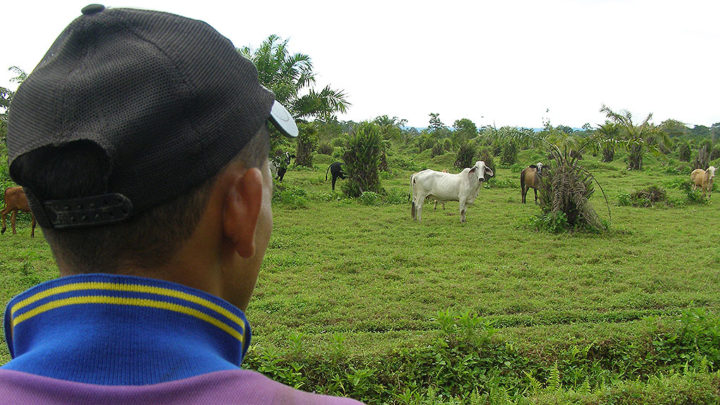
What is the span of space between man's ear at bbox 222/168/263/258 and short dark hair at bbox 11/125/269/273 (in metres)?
0.04

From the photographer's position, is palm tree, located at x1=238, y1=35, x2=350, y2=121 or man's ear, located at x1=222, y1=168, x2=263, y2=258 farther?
palm tree, located at x1=238, y1=35, x2=350, y2=121

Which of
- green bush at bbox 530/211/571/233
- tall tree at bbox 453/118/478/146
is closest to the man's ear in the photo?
green bush at bbox 530/211/571/233

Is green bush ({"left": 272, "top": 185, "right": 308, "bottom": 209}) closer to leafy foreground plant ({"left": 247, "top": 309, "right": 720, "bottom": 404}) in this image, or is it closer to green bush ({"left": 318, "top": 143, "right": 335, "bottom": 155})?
leafy foreground plant ({"left": 247, "top": 309, "right": 720, "bottom": 404})

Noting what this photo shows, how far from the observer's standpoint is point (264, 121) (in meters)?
0.87

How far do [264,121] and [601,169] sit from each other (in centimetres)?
2252

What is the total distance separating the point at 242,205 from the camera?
798mm

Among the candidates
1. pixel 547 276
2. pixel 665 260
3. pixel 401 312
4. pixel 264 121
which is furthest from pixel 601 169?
pixel 264 121

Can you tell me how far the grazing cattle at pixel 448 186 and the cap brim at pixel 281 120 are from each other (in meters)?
9.38

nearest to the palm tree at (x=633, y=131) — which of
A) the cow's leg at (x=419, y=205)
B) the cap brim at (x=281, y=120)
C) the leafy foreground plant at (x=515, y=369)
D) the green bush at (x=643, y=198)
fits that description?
the green bush at (x=643, y=198)

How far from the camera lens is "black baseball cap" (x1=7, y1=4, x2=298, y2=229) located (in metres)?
0.70

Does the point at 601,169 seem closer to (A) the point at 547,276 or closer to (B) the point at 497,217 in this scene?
(B) the point at 497,217

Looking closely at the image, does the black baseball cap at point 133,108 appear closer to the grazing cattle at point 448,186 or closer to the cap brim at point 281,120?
the cap brim at point 281,120

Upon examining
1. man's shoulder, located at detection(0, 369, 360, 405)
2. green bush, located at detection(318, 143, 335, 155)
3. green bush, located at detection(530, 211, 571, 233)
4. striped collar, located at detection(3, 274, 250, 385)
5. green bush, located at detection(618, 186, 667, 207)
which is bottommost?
green bush, located at detection(530, 211, 571, 233)

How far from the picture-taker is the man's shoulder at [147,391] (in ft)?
1.94
